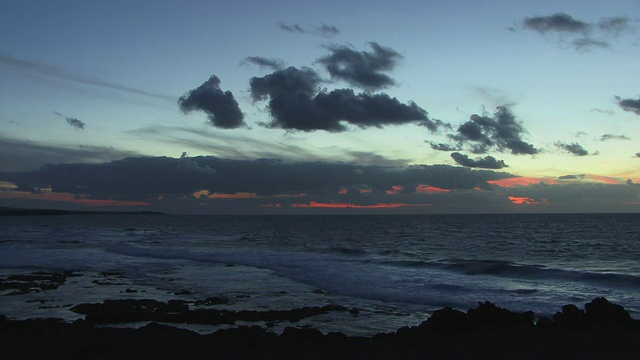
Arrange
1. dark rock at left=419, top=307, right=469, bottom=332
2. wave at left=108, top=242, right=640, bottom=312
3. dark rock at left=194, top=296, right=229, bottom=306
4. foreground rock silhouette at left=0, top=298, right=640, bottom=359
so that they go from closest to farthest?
foreground rock silhouette at left=0, top=298, right=640, bottom=359 → dark rock at left=419, top=307, right=469, bottom=332 → dark rock at left=194, top=296, right=229, bottom=306 → wave at left=108, top=242, right=640, bottom=312

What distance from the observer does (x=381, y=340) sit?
45.8 ft

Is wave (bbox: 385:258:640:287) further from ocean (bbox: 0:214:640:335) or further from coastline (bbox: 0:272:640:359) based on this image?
coastline (bbox: 0:272:640:359)

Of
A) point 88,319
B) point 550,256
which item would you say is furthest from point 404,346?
point 550,256

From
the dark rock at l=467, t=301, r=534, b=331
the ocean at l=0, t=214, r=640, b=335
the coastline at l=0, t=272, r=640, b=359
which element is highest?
the dark rock at l=467, t=301, r=534, b=331

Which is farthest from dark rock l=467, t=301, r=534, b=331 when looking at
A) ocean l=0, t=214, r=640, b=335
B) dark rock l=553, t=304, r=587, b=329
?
ocean l=0, t=214, r=640, b=335

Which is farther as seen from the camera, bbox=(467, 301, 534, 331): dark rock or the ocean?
the ocean

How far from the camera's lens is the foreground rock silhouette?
12.6m

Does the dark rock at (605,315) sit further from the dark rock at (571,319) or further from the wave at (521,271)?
the wave at (521,271)

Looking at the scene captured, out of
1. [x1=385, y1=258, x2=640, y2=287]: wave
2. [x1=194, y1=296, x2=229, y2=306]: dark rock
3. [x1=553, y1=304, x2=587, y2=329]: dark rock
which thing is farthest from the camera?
[x1=385, y1=258, x2=640, y2=287]: wave

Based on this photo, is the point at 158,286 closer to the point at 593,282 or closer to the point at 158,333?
the point at 158,333

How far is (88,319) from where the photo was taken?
17703mm

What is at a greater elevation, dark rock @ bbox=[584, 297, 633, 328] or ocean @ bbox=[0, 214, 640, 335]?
dark rock @ bbox=[584, 297, 633, 328]

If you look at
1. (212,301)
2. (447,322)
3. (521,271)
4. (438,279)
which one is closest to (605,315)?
(447,322)

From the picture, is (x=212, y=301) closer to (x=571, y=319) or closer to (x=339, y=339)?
(x=339, y=339)
